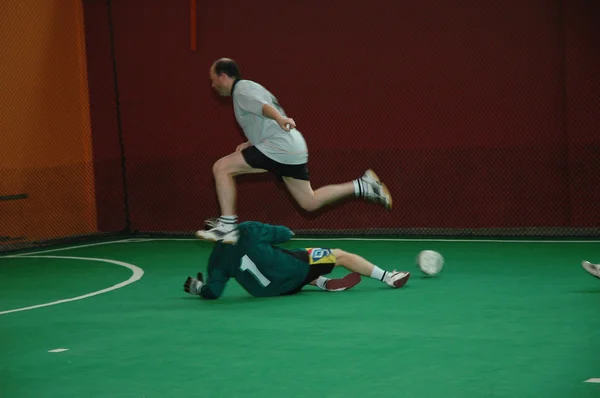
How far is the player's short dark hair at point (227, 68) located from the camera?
390 inches

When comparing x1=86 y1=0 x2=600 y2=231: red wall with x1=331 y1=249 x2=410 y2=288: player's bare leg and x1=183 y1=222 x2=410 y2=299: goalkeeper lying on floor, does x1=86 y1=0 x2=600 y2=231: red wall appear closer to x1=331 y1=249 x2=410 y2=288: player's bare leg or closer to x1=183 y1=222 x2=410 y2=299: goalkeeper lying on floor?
x1=331 y1=249 x2=410 y2=288: player's bare leg

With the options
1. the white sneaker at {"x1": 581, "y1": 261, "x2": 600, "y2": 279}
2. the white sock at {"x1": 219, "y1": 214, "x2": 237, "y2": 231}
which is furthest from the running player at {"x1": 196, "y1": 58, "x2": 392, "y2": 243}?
the white sneaker at {"x1": 581, "y1": 261, "x2": 600, "y2": 279}

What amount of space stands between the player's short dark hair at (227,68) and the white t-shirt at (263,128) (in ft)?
0.39

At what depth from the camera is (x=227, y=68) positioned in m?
9.94

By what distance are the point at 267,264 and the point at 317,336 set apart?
166 cm

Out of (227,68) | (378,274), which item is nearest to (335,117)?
(227,68)

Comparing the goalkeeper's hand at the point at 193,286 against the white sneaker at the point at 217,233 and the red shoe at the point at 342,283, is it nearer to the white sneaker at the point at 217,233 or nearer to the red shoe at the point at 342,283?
the white sneaker at the point at 217,233

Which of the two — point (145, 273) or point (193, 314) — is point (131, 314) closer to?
point (193, 314)

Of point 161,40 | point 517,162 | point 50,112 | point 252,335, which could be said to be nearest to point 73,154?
point 50,112

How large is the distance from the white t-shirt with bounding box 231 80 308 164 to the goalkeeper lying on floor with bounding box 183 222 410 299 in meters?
1.62

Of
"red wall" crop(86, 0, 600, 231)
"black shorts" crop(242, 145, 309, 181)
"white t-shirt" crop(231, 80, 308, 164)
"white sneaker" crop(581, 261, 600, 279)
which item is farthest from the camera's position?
"red wall" crop(86, 0, 600, 231)

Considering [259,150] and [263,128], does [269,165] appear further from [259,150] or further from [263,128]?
[263,128]

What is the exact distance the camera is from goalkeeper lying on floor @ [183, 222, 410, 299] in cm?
832

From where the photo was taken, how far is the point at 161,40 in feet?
52.6
